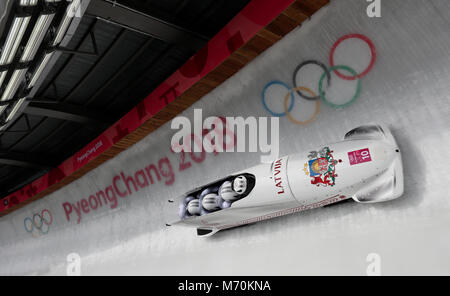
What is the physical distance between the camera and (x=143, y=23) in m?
4.26

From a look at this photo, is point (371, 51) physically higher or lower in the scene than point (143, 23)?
lower

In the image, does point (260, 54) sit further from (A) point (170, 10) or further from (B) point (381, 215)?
(B) point (381, 215)

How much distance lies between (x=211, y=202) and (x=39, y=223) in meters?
7.23

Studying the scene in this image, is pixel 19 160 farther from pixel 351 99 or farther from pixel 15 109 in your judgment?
pixel 351 99

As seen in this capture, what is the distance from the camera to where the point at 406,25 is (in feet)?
10.1

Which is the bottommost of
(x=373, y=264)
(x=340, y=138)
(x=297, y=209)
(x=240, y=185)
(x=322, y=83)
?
(x=373, y=264)

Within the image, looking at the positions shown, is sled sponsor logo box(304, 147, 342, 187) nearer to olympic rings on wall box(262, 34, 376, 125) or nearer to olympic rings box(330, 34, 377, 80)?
olympic rings on wall box(262, 34, 376, 125)

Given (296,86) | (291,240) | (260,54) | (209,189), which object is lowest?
(291,240)

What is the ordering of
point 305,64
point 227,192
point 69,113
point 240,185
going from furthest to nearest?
1. point 69,113
2. point 305,64
3. point 227,192
4. point 240,185

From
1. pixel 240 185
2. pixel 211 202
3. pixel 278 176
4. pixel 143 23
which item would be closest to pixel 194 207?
pixel 211 202

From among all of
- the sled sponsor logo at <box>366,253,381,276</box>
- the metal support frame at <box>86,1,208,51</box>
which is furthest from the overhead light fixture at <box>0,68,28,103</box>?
the sled sponsor logo at <box>366,253,381,276</box>

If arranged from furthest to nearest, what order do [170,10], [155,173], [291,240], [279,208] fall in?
1. [155,173]
2. [170,10]
3. [291,240]
4. [279,208]

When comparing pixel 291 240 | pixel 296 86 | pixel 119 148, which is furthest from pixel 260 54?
pixel 119 148
